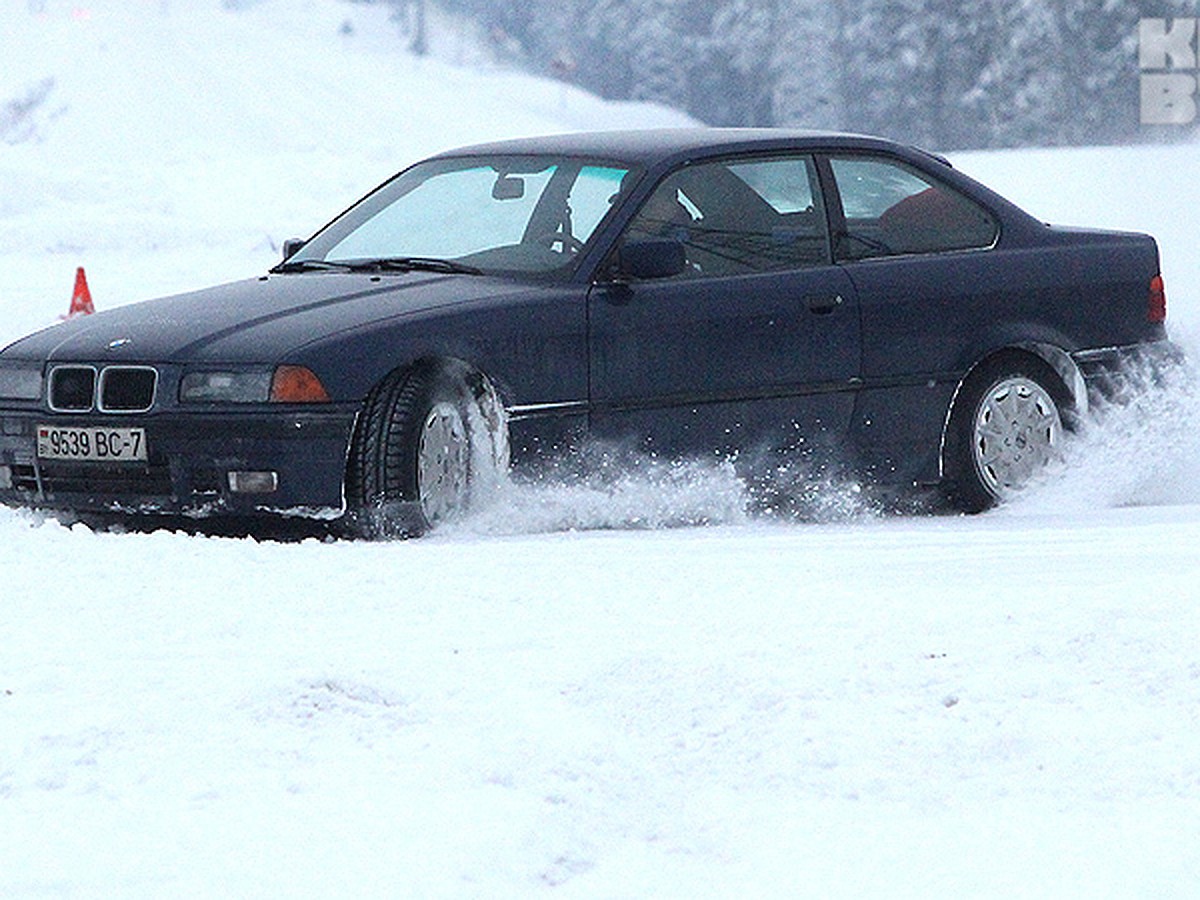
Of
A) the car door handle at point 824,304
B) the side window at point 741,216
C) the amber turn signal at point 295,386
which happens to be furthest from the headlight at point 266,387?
the car door handle at point 824,304

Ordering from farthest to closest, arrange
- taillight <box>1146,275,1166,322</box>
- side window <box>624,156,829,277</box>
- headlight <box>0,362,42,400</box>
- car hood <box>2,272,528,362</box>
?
taillight <box>1146,275,1166,322</box> < side window <box>624,156,829,277</box> < headlight <box>0,362,42,400</box> < car hood <box>2,272,528,362</box>

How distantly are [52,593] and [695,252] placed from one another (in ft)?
9.53

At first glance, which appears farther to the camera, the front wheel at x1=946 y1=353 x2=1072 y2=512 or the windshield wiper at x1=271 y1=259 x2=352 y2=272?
the front wheel at x1=946 y1=353 x2=1072 y2=512

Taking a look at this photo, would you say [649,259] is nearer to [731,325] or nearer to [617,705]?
[731,325]

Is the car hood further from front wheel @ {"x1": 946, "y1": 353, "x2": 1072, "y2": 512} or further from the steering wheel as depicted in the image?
front wheel @ {"x1": 946, "y1": 353, "x2": 1072, "y2": 512}

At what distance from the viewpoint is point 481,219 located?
789 cm

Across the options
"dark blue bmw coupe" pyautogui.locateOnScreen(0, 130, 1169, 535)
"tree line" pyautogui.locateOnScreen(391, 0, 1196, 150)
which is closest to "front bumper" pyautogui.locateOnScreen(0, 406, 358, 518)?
"dark blue bmw coupe" pyautogui.locateOnScreen(0, 130, 1169, 535)

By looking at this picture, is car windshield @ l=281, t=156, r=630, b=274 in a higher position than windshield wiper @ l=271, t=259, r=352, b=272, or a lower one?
higher

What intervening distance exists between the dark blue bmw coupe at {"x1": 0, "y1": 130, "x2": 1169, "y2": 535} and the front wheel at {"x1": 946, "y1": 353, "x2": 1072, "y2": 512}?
1cm

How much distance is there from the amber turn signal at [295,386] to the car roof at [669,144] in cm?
155

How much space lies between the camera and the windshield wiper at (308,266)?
26.1 ft

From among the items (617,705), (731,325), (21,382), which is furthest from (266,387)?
(617,705)

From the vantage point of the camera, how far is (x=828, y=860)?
3869 millimetres

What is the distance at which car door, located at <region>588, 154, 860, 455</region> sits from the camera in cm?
743
